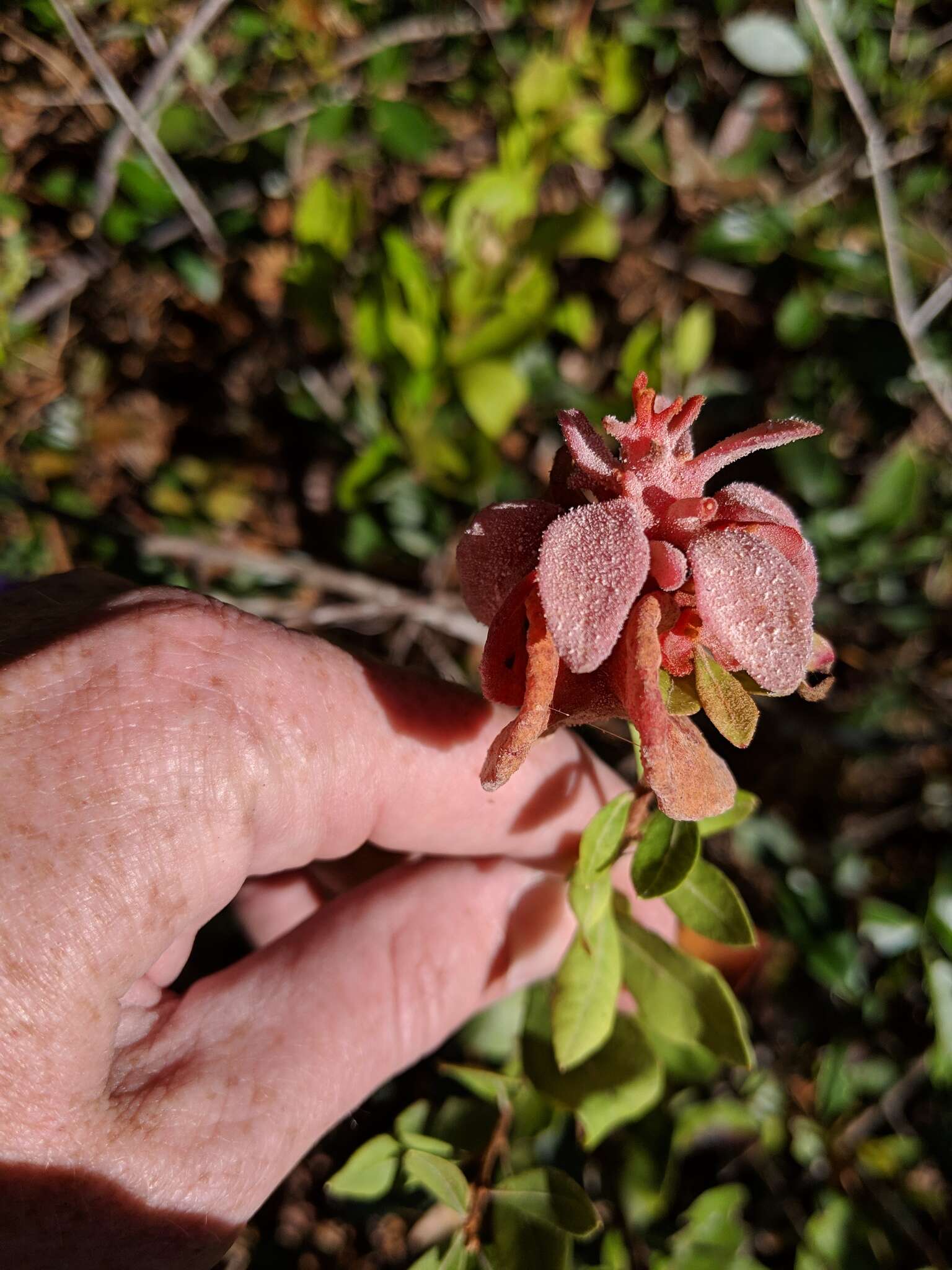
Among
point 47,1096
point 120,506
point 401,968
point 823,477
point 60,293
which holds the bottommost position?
point 823,477

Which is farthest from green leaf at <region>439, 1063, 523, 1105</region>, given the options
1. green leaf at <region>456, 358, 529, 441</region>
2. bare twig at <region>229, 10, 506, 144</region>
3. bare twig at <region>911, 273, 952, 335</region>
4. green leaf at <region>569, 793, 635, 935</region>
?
bare twig at <region>229, 10, 506, 144</region>

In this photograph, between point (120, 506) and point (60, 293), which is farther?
point (120, 506)

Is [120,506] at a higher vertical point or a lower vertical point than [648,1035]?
higher

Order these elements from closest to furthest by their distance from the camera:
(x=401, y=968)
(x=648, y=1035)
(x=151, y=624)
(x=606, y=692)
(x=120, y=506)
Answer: (x=606, y=692), (x=151, y=624), (x=401, y=968), (x=648, y=1035), (x=120, y=506)

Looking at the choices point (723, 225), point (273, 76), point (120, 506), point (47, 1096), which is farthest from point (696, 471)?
point (120, 506)

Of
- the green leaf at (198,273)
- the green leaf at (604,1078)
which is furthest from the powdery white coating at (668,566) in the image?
the green leaf at (198,273)

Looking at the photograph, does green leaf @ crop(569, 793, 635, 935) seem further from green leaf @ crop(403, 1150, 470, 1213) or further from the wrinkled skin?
green leaf @ crop(403, 1150, 470, 1213)

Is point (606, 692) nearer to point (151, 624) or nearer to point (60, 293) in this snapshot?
point (151, 624)

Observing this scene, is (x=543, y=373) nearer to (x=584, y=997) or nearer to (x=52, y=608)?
(x=52, y=608)

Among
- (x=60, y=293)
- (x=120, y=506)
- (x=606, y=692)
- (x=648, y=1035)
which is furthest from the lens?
(x=120, y=506)
